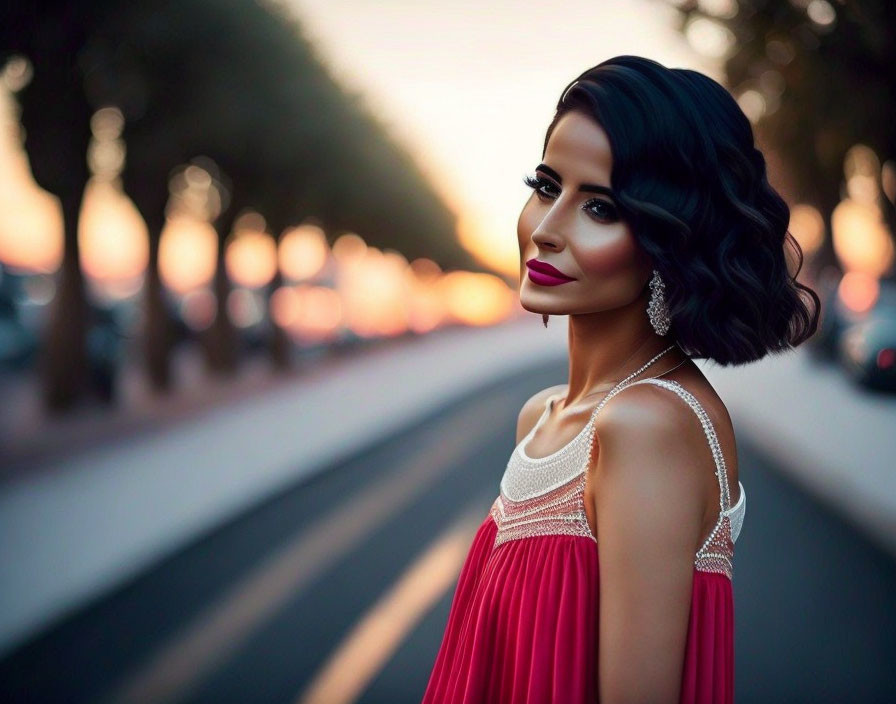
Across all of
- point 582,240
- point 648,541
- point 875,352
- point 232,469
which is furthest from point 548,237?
point 875,352

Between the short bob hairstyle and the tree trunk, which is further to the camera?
the tree trunk

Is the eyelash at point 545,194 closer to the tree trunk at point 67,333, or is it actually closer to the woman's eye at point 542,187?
the woman's eye at point 542,187

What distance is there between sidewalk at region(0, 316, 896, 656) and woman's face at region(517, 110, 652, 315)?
45 centimetres

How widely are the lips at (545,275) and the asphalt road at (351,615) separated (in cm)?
392

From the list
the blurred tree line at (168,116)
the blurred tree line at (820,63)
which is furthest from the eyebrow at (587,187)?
the blurred tree line at (168,116)

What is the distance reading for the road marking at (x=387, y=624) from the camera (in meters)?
5.27

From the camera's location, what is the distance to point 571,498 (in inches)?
64.7

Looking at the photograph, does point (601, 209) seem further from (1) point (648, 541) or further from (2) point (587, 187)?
(1) point (648, 541)

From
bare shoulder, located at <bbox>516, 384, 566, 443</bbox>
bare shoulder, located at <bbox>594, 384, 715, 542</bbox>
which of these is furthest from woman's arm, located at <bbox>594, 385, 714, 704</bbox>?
bare shoulder, located at <bbox>516, 384, 566, 443</bbox>

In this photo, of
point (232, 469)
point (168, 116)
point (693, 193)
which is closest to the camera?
point (693, 193)

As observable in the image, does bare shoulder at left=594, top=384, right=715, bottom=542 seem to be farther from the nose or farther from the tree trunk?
the tree trunk

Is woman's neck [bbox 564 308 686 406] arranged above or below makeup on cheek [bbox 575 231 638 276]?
below

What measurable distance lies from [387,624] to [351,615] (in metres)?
0.29

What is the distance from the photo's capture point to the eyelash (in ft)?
5.39
